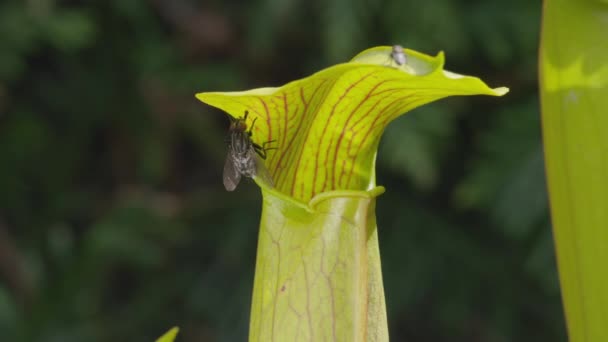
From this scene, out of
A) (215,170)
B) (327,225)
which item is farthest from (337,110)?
(215,170)

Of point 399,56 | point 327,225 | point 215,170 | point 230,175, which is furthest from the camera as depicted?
point 215,170

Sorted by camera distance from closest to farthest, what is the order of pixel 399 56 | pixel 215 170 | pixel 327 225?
pixel 399 56, pixel 327 225, pixel 215 170

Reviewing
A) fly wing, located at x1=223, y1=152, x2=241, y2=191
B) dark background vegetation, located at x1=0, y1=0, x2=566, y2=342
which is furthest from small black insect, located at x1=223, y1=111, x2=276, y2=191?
dark background vegetation, located at x1=0, y1=0, x2=566, y2=342

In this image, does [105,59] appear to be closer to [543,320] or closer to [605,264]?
[543,320]

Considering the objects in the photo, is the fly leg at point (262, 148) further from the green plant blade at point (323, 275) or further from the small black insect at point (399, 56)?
the small black insect at point (399, 56)

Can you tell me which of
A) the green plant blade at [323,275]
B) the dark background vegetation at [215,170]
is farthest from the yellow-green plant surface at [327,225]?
the dark background vegetation at [215,170]

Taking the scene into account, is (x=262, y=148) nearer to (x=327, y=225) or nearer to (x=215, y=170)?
(x=327, y=225)
